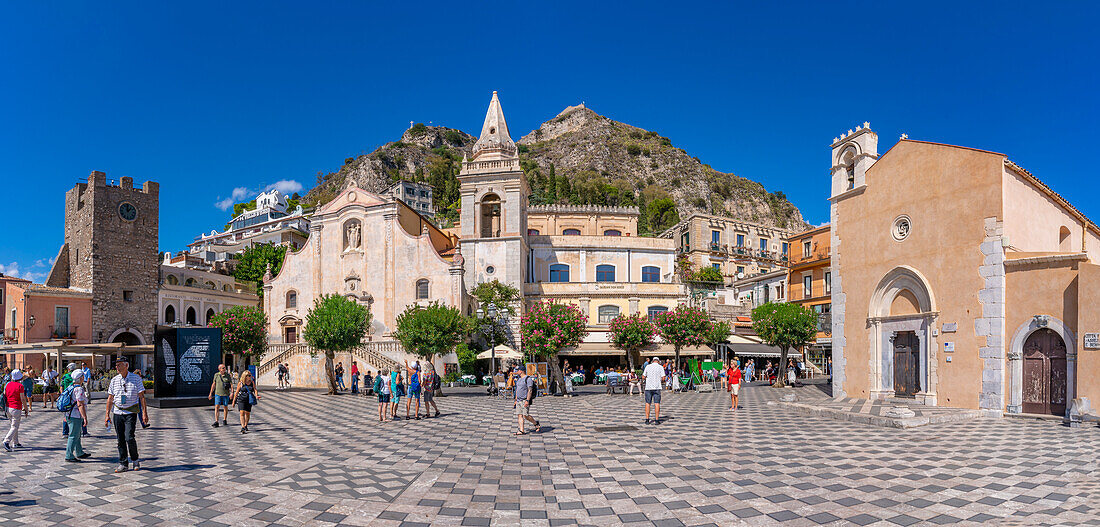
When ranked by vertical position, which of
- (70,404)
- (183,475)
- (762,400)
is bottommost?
(762,400)

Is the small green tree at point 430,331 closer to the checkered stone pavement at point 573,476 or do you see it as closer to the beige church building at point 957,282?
the checkered stone pavement at point 573,476

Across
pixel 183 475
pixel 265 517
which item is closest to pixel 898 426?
pixel 265 517

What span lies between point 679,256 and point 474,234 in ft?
89.1

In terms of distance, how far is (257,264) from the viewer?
207 feet

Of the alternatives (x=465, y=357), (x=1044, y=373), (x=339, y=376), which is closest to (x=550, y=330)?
(x=465, y=357)

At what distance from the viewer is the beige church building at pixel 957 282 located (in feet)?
54.0

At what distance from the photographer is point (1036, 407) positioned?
16.9 m

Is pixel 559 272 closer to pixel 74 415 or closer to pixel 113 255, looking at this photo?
pixel 113 255

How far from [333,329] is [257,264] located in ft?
130

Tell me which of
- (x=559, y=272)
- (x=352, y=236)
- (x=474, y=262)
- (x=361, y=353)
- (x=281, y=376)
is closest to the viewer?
(x=361, y=353)

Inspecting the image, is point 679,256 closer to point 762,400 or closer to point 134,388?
point 762,400

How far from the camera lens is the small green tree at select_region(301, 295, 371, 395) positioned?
28.8 m

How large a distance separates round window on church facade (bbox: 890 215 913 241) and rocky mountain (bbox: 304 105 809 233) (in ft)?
257

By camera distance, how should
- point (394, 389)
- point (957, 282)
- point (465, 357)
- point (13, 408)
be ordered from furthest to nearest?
1. point (465, 357)
2. point (957, 282)
3. point (394, 389)
4. point (13, 408)
